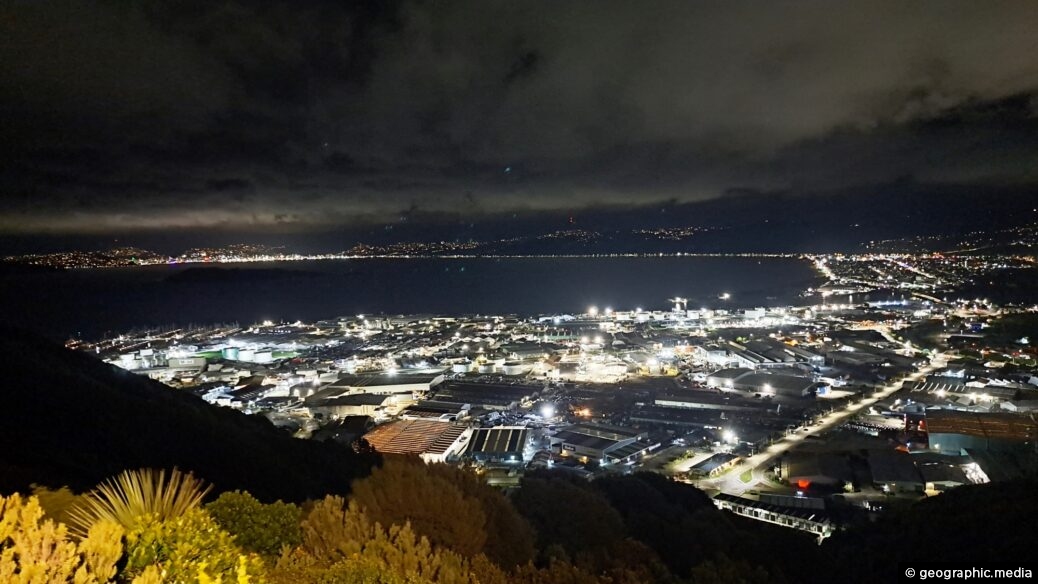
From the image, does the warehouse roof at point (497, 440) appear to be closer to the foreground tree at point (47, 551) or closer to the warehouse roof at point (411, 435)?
the warehouse roof at point (411, 435)

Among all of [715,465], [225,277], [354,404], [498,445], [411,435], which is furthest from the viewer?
[225,277]

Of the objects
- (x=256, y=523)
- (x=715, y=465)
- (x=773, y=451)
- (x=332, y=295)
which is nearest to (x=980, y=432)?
(x=773, y=451)

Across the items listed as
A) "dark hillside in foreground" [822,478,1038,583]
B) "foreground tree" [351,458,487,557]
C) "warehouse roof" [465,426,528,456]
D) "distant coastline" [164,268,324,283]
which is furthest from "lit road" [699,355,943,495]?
"distant coastline" [164,268,324,283]

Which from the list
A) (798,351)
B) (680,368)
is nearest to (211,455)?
(680,368)

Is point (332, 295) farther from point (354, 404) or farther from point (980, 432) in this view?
point (980, 432)

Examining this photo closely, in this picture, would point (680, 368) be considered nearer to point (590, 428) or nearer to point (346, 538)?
point (590, 428)

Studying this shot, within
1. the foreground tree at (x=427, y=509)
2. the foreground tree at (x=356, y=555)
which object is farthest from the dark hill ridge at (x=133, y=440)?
the foreground tree at (x=356, y=555)
